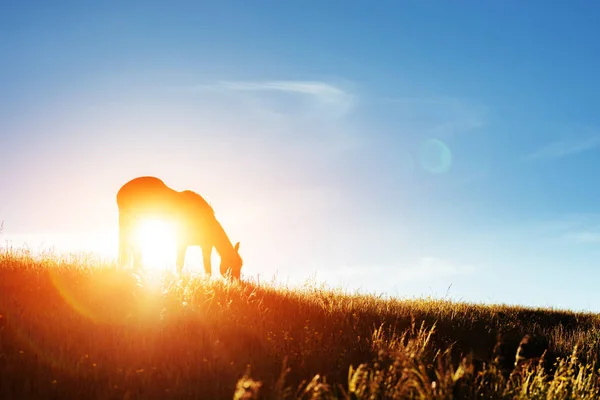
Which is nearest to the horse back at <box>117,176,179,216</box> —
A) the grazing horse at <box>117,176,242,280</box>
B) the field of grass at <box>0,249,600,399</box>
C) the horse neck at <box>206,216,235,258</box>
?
the grazing horse at <box>117,176,242,280</box>

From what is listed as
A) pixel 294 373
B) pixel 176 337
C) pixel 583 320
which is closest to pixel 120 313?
pixel 176 337

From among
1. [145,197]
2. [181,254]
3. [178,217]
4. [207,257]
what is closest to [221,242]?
[207,257]

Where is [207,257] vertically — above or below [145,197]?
below

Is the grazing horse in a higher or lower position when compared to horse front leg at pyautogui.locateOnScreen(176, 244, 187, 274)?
higher

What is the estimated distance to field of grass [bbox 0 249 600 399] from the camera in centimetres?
587

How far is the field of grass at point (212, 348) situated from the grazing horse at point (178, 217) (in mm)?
2491

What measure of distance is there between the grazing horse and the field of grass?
2491 mm

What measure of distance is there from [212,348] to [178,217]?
27.0ft

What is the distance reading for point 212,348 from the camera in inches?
294

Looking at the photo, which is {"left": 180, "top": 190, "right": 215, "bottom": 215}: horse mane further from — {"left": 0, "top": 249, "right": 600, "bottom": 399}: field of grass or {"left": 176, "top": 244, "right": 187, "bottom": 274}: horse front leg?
{"left": 0, "top": 249, "right": 600, "bottom": 399}: field of grass

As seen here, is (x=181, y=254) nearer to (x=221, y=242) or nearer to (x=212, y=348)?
(x=221, y=242)

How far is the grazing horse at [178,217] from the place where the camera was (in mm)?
14664

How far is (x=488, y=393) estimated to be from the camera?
21.1ft

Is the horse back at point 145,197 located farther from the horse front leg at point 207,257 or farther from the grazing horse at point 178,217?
the horse front leg at point 207,257
